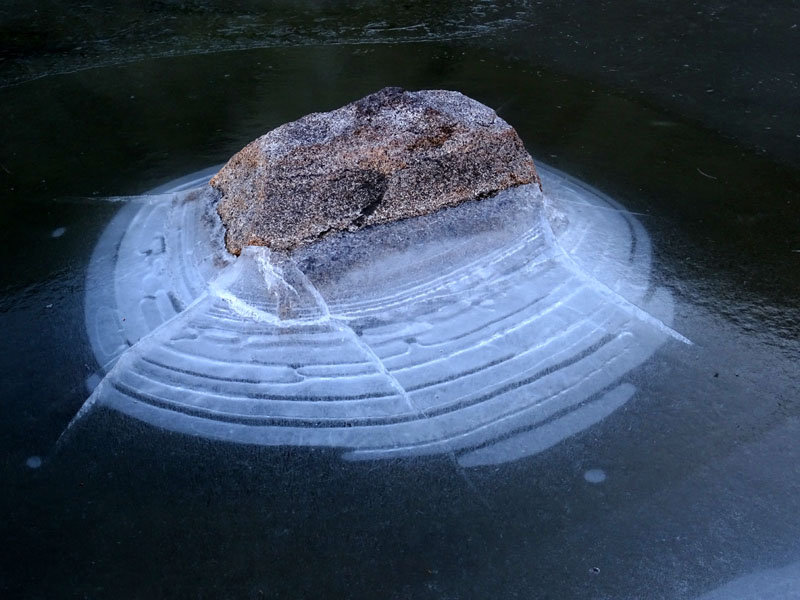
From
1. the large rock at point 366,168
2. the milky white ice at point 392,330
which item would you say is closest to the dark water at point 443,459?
the milky white ice at point 392,330

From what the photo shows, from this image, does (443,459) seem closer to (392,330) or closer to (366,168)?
(392,330)

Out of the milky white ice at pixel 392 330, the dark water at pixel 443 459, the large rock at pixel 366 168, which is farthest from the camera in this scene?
the large rock at pixel 366 168

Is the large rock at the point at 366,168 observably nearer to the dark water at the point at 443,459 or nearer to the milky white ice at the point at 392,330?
the milky white ice at the point at 392,330

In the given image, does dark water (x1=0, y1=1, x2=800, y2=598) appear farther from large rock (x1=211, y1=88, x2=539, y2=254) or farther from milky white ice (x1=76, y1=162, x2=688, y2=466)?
large rock (x1=211, y1=88, x2=539, y2=254)

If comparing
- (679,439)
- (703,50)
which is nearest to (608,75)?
(703,50)

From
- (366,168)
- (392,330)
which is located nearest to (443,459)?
(392,330)

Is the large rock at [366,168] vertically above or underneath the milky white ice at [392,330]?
above
